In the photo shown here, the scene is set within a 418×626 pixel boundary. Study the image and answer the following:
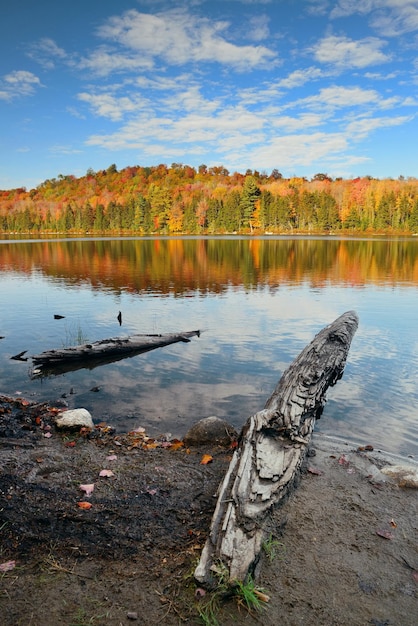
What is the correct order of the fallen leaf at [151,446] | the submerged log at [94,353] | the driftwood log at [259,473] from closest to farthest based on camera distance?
the driftwood log at [259,473]
the fallen leaf at [151,446]
the submerged log at [94,353]

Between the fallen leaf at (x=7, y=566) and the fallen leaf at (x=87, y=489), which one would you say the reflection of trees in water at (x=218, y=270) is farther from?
the fallen leaf at (x=7, y=566)

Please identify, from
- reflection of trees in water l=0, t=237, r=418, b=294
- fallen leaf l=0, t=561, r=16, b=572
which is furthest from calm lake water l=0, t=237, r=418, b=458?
fallen leaf l=0, t=561, r=16, b=572

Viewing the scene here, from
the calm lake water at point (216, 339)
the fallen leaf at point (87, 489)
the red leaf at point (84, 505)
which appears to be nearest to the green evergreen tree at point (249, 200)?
the calm lake water at point (216, 339)

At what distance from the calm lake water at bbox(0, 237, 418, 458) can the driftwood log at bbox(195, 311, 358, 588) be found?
4.10 feet

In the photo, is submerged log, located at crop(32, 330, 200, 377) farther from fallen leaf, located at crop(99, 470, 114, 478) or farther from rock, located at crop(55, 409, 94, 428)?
fallen leaf, located at crop(99, 470, 114, 478)

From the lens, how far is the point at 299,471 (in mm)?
6199

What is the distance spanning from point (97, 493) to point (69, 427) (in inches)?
97.1

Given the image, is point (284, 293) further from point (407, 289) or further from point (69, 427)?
point (69, 427)

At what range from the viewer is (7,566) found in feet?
Result: 13.5

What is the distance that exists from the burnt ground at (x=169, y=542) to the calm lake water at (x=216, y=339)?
2047 mm

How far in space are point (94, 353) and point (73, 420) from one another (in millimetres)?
4775

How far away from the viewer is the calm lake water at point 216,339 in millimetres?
9266

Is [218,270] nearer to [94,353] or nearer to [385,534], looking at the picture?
[94,353]

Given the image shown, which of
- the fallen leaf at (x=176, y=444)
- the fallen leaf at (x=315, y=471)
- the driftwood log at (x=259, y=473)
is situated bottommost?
the fallen leaf at (x=176, y=444)
